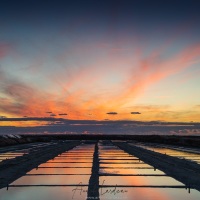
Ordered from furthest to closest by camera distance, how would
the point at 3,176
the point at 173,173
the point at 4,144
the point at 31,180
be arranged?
the point at 4,144 < the point at 173,173 < the point at 3,176 < the point at 31,180

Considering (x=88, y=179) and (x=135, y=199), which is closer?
(x=135, y=199)

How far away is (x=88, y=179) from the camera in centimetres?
1387

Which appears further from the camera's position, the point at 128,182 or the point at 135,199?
the point at 128,182

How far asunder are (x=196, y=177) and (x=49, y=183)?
619 centimetres

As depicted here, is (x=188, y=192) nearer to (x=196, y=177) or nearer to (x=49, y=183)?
(x=196, y=177)

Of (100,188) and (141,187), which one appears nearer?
(100,188)

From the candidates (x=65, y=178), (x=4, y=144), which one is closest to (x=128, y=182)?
(x=65, y=178)

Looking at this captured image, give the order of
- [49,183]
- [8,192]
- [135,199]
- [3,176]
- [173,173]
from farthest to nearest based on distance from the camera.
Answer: [173,173], [3,176], [49,183], [8,192], [135,199]

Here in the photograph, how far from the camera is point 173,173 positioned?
53.2 ft

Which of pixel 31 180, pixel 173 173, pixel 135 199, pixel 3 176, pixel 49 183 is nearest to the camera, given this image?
pixel 135 199

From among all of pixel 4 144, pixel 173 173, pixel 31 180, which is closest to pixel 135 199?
pixel 31 180

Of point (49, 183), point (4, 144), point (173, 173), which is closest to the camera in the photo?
point (49, 183)

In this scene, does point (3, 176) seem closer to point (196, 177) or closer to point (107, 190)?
point (107, 190)

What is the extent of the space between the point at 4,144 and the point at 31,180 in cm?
3713
